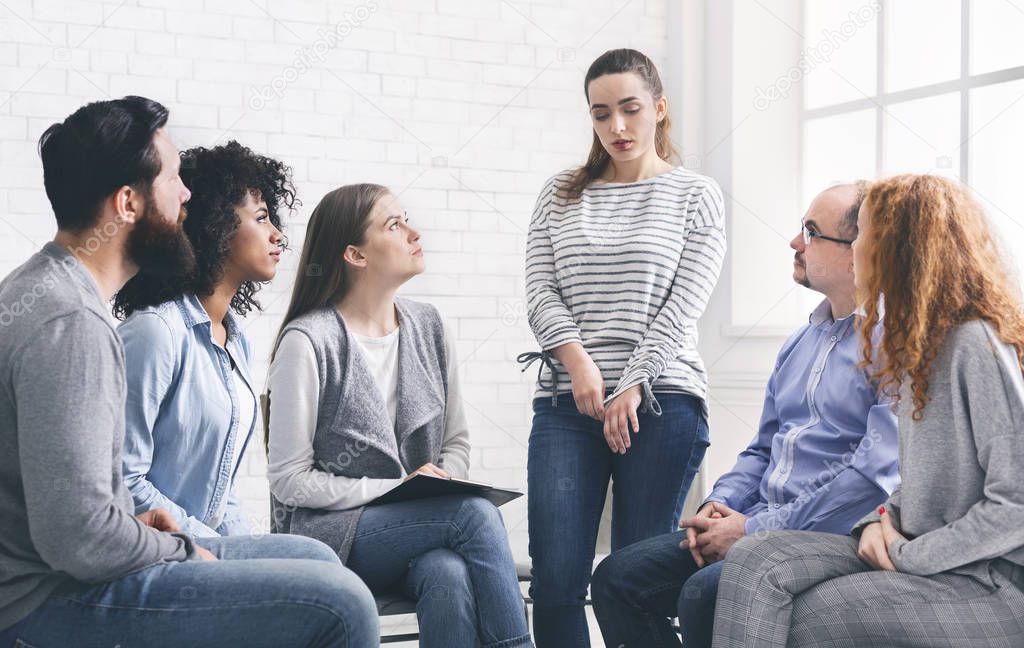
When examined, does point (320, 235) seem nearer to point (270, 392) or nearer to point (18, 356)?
point (270, 392)

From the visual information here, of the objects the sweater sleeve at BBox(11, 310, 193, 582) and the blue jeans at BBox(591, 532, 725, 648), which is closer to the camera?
the sweater sleeve at BBox(11, 310, 193, 582)

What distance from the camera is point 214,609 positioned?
139 centimetres

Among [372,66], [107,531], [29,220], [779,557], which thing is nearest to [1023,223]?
[779,557]

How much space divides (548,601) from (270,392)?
720mm

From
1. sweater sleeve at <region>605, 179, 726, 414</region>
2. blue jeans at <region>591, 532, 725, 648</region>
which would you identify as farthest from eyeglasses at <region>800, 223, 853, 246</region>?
blue jeans at <region>591, 532, 725, 648</region>

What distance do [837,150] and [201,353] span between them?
9.08 feet

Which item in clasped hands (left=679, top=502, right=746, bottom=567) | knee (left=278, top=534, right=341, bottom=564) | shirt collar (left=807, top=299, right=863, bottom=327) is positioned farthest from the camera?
shirt collar (left=807, top=299, right=863, bottom=327)

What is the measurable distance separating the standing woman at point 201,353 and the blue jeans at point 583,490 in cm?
62

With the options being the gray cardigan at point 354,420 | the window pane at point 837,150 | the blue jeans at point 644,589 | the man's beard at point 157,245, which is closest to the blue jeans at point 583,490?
the blue jeans at point 644,589

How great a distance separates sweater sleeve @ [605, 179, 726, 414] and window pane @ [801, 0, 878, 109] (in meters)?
1.72

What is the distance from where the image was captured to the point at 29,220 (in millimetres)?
3422

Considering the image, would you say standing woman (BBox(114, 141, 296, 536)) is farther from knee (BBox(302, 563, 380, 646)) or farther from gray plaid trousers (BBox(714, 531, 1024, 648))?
gray plaid trousers (BBox(714, 531, 1024, 648))

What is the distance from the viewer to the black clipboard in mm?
1959

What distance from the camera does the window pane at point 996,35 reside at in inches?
123
